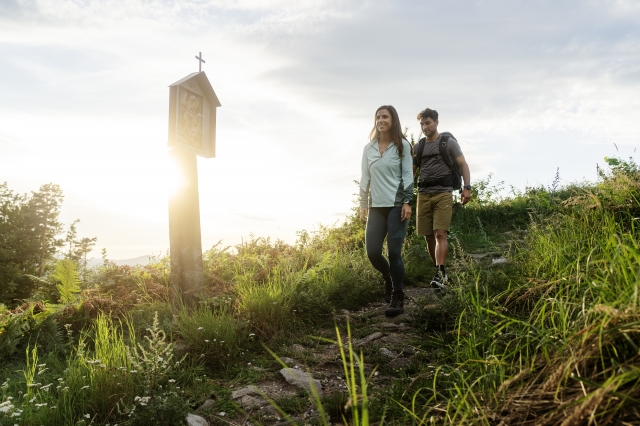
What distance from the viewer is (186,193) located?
601 cm

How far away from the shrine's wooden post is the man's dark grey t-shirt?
10.3 ft

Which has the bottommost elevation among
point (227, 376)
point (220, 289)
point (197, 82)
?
point (227, 376)

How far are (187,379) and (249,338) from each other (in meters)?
0.88

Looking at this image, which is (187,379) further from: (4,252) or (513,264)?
(4,252)

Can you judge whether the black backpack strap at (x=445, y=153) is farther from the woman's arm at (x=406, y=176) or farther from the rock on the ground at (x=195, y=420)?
the rock on the ground at (x=195, y=420)

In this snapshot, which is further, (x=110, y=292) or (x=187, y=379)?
(x=110, y=292)

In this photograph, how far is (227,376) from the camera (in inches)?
161

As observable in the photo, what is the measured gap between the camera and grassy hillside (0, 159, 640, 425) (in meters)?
2.05

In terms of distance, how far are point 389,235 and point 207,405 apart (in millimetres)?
2718

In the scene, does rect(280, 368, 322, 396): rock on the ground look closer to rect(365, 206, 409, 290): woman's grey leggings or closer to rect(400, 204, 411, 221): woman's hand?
rect(365, 206, 409, 290): woman's grey leggings

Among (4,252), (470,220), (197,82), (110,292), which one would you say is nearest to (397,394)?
(110,292)

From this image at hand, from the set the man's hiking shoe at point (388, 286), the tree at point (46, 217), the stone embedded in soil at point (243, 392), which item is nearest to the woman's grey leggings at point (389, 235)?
the man's hiking shoe at point (388, 286)

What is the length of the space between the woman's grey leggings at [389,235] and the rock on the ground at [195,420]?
2720mm

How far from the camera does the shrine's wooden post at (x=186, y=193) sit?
5914 millimetres
